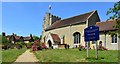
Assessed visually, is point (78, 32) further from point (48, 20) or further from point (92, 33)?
point (92, 33)

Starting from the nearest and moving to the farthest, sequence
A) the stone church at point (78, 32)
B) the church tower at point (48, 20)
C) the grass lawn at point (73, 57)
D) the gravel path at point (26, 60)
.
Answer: the gravel path at point (26, 60), the grass lawn at point (73, 57), the stone church at point (78, 32), the church tower at point (48, 20)

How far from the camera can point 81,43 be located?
163 ft

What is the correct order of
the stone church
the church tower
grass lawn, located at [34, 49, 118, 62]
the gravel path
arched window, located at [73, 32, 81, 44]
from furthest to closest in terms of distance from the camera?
the church tower
arched window, located at [73, 32, 81, 44]
the stone church
grass lawn, located at [34, 49, 118, 62]
the gravel path

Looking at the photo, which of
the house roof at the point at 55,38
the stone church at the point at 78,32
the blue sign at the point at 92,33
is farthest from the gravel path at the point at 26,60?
the house roof at the point at 55,38

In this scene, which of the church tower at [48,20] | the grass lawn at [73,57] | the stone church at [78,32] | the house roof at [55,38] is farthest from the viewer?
the church tower at [48,20]

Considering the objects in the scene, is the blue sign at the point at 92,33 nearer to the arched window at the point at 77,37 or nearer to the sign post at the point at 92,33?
the sign post at the point at 92,33

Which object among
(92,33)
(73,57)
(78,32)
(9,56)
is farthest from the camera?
(78,32)

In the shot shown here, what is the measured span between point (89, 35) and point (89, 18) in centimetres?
2734

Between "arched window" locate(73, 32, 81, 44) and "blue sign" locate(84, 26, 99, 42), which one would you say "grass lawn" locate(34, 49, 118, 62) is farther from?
"arched window" locate(73, 32, 81, 44)

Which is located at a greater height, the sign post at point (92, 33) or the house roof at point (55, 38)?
the house roof at point (55, 38)

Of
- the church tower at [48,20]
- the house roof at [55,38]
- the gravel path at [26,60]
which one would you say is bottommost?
the gravel path at [26,60]

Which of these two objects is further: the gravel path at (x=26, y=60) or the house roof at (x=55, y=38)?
the house roof at (x=55, y=38)

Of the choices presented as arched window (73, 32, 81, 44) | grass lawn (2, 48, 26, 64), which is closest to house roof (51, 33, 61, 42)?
arched window (73, 32, 81, 44)

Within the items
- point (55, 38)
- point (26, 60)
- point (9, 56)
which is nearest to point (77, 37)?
point (55, 38)
